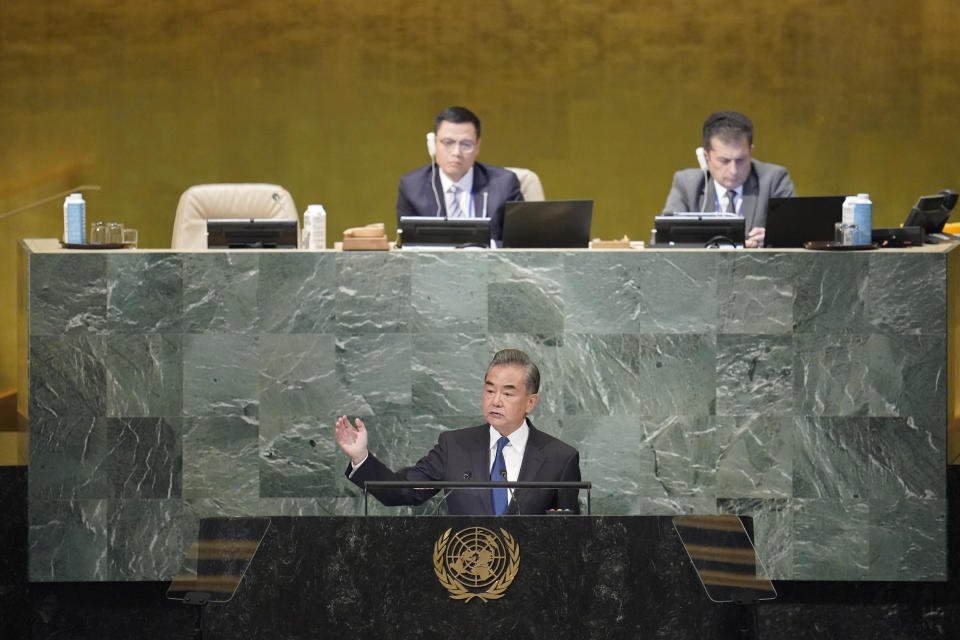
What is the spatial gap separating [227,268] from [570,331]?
3.93 ft

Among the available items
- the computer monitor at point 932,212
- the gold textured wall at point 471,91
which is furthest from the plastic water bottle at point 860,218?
the gold textured wall at point 471,91

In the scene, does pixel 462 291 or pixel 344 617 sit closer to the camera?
pixel 344 617

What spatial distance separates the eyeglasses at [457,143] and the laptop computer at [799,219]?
151 centimetres

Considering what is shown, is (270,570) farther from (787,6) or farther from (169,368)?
(787,6)

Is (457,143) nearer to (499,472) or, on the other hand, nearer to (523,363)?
(523,363)

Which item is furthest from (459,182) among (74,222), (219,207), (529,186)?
(74,222)

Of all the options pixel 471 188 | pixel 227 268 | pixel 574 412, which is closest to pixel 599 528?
pixel 574 412

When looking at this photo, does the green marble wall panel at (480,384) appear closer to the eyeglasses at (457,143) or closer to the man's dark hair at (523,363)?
the man's dark hair at (523,363)

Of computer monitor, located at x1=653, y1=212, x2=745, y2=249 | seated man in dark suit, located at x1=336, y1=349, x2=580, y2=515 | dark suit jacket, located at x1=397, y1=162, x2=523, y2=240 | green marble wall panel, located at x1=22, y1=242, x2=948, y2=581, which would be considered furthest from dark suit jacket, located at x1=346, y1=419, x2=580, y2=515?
dark suit jacket, located at x1=397, y1=162, x2=523, y2=240

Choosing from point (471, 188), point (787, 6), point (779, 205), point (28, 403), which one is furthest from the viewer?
point (787, 6)

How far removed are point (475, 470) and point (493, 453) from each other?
0.08m

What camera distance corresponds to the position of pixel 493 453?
409 centimetres

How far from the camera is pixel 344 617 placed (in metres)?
3.06

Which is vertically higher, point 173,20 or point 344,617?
point 173,20
